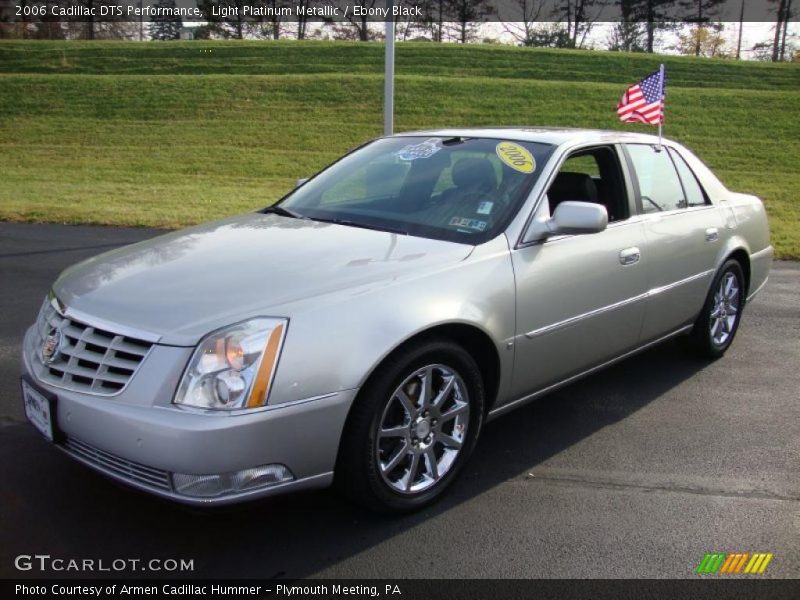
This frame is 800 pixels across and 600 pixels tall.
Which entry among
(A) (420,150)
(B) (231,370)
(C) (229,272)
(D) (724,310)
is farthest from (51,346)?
(D) (724,310)

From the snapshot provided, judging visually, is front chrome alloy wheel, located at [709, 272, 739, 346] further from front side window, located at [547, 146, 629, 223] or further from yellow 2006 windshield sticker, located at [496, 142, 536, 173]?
yellow 2006 windshield sticker, located at [496, 142, 536, 173]

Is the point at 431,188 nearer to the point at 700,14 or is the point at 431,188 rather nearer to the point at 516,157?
the point at 516,157

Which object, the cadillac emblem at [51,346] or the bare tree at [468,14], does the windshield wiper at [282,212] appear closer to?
the cadillac emblem at [51,346]

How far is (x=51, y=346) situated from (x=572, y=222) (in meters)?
2.32

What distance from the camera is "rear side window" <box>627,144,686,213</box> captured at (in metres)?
4.54

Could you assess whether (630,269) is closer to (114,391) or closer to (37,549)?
(114,391)

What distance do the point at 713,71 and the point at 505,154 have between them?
1502 inches

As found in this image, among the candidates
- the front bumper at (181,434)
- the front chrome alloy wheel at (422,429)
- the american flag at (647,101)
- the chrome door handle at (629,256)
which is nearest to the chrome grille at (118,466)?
the front bumper at (181,434)

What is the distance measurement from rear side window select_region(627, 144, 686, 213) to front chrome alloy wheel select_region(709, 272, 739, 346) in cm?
78

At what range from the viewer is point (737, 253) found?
17.5 ft

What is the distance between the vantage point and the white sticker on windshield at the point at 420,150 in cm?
432

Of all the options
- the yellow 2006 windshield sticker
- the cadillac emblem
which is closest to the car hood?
the cadillac emblem

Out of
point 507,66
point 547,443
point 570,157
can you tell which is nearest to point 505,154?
point 570,157

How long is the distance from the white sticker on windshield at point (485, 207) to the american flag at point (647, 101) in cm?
1151
